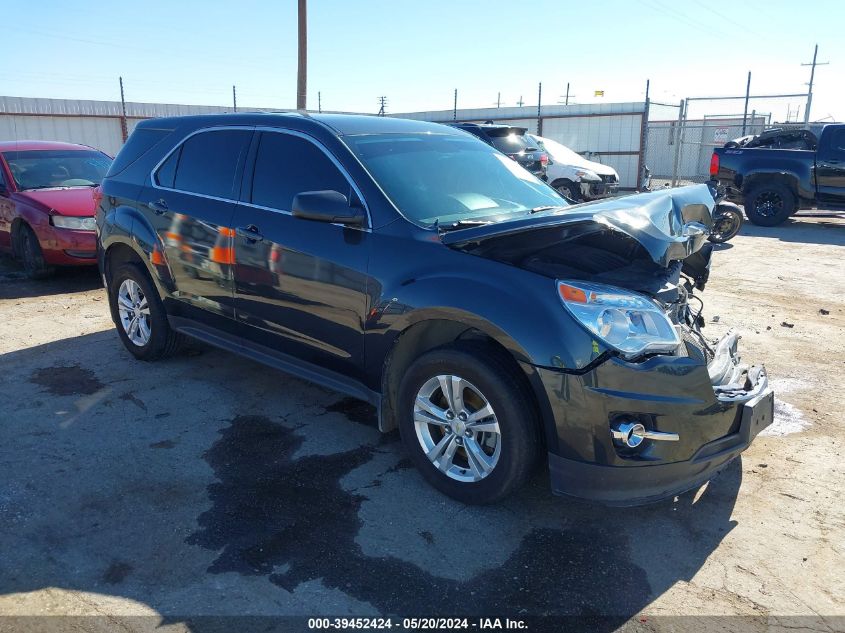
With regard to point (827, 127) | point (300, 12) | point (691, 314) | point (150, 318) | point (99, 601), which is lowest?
point (99, 601)

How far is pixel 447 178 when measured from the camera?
13.6ft

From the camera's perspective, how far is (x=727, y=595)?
2812mm

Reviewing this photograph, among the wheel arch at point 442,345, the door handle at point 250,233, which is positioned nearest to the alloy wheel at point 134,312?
the door handle at point 250,233

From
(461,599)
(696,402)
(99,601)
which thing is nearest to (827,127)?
(696,402)

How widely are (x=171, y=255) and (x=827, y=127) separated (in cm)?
1284

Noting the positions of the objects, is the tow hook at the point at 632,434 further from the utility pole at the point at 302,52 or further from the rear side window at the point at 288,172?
the utility pole at the point at 302,52

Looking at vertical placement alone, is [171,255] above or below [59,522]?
above

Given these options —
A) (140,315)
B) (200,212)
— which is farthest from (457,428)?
(140,315)

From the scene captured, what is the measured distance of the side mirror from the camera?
360cm

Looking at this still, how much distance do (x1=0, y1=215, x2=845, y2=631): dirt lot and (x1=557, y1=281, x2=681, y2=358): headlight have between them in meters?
0.96

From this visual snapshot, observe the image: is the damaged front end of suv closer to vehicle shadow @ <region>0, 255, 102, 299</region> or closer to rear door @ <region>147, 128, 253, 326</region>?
rear door @ <region>147, 128, 253, 326</region>

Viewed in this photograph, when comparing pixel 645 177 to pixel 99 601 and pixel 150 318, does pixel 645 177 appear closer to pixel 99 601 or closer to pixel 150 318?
pixel 150 318

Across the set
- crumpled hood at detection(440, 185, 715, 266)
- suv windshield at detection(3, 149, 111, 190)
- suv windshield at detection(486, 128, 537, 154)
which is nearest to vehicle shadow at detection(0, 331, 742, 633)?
crumpled hood at detection(440, 185, 715, 266)

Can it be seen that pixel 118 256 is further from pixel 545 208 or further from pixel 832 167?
pixel 832 167
